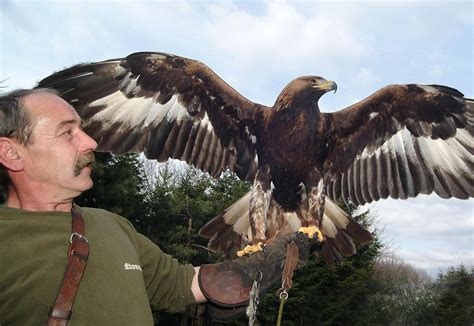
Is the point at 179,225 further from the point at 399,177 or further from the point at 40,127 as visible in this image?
the point at 40,127

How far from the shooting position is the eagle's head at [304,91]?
12.8 feet

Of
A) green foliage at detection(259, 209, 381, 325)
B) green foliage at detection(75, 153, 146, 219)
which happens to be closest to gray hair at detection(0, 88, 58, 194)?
green foliage at detection(75, 153, 146, 219)

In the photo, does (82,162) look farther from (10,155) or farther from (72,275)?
(72,275)

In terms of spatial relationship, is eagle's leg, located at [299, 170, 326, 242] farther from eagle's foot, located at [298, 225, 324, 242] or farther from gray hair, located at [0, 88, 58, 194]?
gray hair, located at [0, 88, 58, 194]

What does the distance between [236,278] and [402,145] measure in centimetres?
233

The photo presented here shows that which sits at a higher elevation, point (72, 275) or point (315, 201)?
point (315, 201)

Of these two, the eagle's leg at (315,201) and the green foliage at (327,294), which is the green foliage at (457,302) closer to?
the green foliage at (327,294)

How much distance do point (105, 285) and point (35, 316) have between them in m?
0.29

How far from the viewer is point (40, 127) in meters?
2.14

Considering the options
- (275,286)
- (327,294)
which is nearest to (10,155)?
(275,286)

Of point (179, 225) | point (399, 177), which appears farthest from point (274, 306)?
point (399, 177)

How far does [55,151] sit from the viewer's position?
214cm

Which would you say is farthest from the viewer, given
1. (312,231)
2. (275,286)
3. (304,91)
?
(275,286)

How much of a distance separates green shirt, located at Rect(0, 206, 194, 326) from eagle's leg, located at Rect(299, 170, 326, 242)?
1.79 metres
